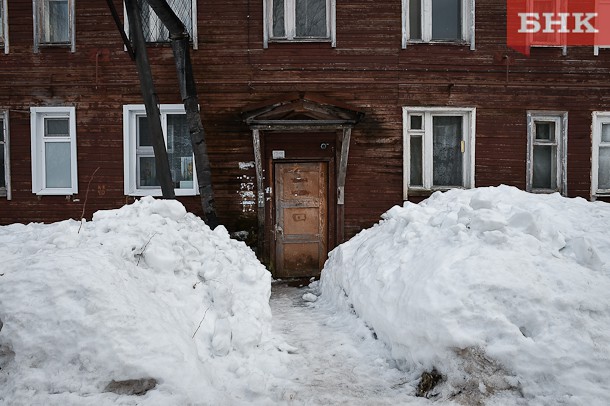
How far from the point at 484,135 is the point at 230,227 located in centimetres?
560

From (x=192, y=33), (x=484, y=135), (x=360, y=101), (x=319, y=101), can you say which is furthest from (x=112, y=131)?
(x=484, y=135)

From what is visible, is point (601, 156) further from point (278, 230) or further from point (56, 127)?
point (56, 127)

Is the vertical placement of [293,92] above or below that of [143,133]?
above

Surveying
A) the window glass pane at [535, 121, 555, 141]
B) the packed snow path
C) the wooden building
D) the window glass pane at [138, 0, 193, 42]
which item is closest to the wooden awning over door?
the wooden building

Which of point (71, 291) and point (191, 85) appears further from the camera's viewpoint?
point (191, 85)

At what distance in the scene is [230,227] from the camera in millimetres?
8188

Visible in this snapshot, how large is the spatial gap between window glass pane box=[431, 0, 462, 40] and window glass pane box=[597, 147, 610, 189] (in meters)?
3.99

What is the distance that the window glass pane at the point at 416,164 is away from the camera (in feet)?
28.0

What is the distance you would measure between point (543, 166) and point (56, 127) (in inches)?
408

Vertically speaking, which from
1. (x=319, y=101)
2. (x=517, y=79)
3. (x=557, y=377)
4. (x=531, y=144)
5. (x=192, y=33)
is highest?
(x=192, y=33)

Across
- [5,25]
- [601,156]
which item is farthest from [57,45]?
[601,156]

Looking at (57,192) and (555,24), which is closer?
(57,192)

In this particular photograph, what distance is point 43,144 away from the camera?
8414 mm

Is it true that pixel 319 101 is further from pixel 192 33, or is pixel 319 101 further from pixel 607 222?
pixel 607 222
